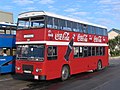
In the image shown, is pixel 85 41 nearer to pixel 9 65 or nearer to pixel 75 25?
pixel 75 25

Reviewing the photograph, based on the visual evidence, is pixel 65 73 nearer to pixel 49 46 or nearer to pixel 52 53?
pixel 52 53

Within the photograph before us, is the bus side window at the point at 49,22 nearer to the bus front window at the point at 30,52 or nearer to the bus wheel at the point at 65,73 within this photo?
the bus front window at the point at 30,52

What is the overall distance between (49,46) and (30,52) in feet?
3.76

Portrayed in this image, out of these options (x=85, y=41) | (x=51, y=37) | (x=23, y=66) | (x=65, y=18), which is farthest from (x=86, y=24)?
(x=23, y=66)

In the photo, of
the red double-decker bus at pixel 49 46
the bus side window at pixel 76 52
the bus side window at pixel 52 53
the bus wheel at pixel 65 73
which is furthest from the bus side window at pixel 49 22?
the bus side window at pixel 76 52

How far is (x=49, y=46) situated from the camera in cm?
1519

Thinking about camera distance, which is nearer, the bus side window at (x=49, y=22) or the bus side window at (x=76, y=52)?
the bus side window at (x=49, y=22)

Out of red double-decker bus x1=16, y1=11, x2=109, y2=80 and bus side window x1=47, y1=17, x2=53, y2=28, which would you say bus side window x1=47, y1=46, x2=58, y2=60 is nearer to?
red double-decker bus x1=16, y1=11, x2=109, y2=80

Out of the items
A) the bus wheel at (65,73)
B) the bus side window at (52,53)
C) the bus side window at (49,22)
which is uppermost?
the bus side window at (49,22)

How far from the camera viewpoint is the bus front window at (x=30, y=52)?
14969mm

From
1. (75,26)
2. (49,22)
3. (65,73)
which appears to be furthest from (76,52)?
(49,22)

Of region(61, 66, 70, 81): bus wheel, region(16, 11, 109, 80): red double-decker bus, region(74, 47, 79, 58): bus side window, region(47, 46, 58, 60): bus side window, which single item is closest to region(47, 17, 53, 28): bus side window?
region(16, 11, 109, 80): red double-decker bus

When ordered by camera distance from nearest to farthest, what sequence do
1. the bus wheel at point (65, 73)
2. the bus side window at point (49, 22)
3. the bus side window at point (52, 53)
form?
1. the bus side window at point (52, 53)
2. the bus side window at point (49, 22)
3. the bus wheel at point (65, 73)

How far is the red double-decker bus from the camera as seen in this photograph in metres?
15.0
